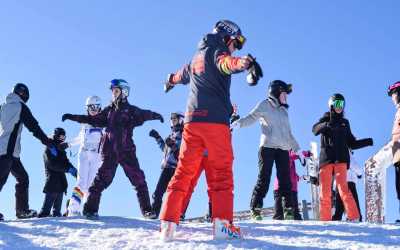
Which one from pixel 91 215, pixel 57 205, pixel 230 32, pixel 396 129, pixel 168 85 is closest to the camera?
pixel 230 32

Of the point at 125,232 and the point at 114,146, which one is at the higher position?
the point at 114,146

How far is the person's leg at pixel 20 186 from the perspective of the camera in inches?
332

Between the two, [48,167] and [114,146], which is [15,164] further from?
[114,146]

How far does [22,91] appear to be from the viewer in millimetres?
8469

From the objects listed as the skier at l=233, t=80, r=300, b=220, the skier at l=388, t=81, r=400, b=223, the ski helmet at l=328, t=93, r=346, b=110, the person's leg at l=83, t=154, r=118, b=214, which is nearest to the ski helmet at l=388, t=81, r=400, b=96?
the skier at l=388, t=81, r=400, b=223

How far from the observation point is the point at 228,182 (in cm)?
533

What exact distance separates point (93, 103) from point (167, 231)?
5.44m

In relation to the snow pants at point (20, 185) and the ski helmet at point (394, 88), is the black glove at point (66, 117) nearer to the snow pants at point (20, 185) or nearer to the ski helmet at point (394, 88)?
the snow pants at point (20, 185)

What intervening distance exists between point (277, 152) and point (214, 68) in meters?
2.76

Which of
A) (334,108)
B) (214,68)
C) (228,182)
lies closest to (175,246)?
(228,182)

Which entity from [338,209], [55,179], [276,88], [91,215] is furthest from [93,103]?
[338,209]

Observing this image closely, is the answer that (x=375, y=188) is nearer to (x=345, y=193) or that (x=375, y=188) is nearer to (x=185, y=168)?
(x=345, y=193)

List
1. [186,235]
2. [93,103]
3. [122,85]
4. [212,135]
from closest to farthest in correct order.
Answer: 1. [212,135]
2. [186,235]
3. [122,85]
4. [93,103]

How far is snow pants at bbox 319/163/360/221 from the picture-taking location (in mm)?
7957
